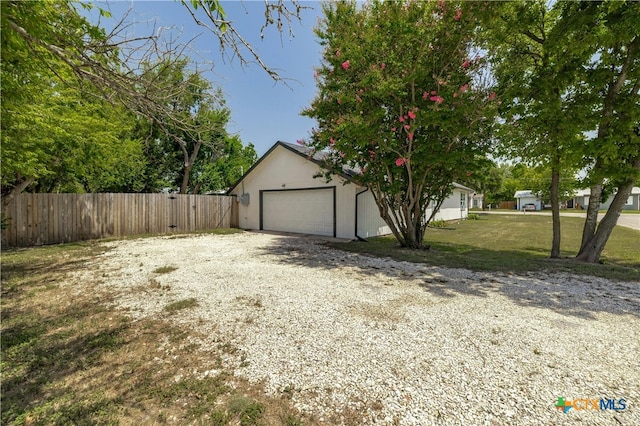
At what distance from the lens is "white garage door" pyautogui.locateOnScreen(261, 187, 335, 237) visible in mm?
11822

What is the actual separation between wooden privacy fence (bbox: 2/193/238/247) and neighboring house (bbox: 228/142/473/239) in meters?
1.95

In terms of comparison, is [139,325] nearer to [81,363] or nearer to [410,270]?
[81,363]

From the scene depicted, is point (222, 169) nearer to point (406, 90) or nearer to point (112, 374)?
point (406, 90)

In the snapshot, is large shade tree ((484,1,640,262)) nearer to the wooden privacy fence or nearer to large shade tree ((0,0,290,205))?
large shade tree ((0,0,290,205))

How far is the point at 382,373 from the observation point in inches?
92.6

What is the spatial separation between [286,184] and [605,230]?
1086 centimetres

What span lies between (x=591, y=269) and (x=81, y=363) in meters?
8.60

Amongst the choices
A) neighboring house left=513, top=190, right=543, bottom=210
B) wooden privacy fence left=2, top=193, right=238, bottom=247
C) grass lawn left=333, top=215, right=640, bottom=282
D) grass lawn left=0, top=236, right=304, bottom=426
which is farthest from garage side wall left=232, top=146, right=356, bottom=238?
neighboring house left=513, top=190, right=543, bottom=210

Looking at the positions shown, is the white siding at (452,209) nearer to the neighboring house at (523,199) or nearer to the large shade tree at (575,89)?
the large shade tree at (575,89)

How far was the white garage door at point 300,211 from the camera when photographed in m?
11.8

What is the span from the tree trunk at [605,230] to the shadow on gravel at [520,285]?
5.43ft

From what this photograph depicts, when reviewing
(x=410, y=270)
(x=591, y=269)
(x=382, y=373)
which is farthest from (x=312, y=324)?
(x=591, y=269)

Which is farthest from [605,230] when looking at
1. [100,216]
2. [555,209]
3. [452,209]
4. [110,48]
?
[100,216]

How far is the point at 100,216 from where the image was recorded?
34.6ft
